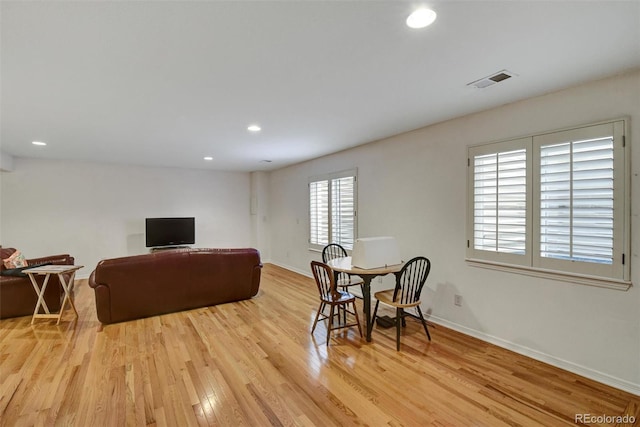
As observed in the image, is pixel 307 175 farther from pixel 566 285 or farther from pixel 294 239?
pixel 566 285

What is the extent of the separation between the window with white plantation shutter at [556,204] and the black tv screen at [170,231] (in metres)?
5.92

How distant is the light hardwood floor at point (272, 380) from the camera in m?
2.02

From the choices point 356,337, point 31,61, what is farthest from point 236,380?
point 31,61

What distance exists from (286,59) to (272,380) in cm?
250

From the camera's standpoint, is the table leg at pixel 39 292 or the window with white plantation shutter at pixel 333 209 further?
the window with white plantation shutter at pixel 333 209

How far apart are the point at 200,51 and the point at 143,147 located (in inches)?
136

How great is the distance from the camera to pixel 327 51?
193 cm

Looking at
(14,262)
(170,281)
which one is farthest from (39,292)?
(170,281)

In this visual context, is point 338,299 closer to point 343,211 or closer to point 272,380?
point 272,380

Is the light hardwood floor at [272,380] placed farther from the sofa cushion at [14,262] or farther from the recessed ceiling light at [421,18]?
the recessed ceiling light at [421,18]

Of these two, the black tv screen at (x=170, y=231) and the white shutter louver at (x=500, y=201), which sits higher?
the white shutter louver at (x=500, y=201)

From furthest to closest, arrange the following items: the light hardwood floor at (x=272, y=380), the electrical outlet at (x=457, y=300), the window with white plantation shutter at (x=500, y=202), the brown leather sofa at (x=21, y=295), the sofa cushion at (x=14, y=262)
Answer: the sofa cushion at (x=14, y=262) < the brown leather sofa at (x=21, y=295) < the electrical outlet at (x=457, y=300) < the window with white plantation shutter at (x=500, y=202) < the light hardwood floor at (x=272, y=380)

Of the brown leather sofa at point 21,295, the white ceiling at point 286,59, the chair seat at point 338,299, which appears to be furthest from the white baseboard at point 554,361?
the brown leather sofa at point 21,295

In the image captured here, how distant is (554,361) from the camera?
263 cm
